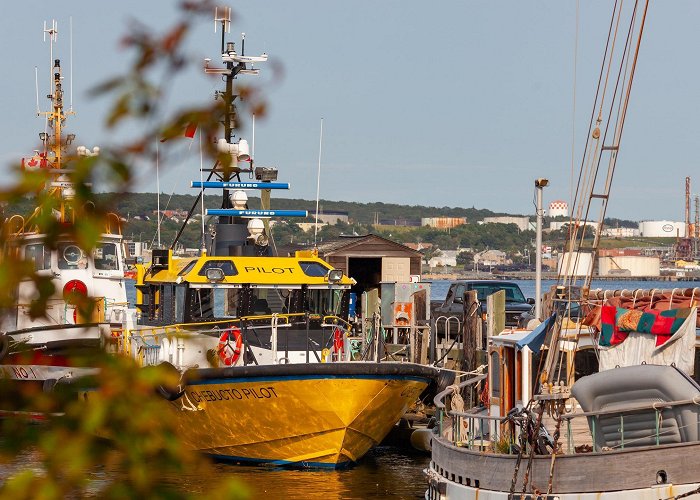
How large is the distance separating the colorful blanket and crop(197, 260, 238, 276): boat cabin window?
9.76m

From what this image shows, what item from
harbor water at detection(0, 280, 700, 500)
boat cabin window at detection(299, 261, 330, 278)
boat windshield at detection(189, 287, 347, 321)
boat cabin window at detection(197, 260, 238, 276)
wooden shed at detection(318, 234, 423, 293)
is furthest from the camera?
wooden shed at detection(318, 234, 423, 293)

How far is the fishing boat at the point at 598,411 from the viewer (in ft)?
39.0

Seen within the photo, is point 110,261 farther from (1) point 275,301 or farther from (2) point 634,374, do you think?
(2) point 634,374

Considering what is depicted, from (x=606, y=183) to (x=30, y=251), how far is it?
38.7 feet

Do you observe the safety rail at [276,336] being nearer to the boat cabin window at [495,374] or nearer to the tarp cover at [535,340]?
the boat cabin window at [495,374]

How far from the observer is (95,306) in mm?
3459

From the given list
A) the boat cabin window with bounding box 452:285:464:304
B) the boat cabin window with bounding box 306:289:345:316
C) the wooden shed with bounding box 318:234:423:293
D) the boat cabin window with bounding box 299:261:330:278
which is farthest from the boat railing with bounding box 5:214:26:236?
the wooden shed with bounding box 318:234:423:293

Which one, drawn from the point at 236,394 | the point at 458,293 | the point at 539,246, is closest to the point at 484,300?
the point at 458,293

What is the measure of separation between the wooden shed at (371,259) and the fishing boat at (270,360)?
1584 cm

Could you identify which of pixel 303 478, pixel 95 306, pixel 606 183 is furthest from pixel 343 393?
pixel 95 306

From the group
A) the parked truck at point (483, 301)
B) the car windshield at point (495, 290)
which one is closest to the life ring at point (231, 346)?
the parked truck at point (483, 301)

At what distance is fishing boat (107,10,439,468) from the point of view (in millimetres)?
20547

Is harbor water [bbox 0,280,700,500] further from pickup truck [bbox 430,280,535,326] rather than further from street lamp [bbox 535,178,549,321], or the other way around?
pickup truck [bbox 430,280,535,326]

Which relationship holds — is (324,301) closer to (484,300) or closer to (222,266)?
(222,266)
